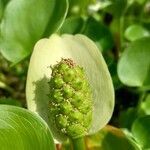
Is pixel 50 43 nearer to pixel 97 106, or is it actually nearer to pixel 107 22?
pixel 97 106

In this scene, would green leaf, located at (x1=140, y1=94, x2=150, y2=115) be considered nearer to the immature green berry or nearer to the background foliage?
the background foliage

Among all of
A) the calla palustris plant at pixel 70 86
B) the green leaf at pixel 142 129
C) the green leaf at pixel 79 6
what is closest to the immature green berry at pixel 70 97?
the calla palustris plant at pixel 70 86

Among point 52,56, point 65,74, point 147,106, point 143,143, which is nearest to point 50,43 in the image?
point 52,56

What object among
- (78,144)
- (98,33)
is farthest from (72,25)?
(78,144)

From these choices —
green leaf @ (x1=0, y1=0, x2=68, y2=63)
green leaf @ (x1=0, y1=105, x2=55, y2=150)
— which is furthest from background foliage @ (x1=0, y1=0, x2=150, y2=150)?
green leaf @ (x1=0, y1=105, x2=55, y2=150)

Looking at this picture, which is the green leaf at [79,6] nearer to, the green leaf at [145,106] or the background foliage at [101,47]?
the background foliage at [101,47]
